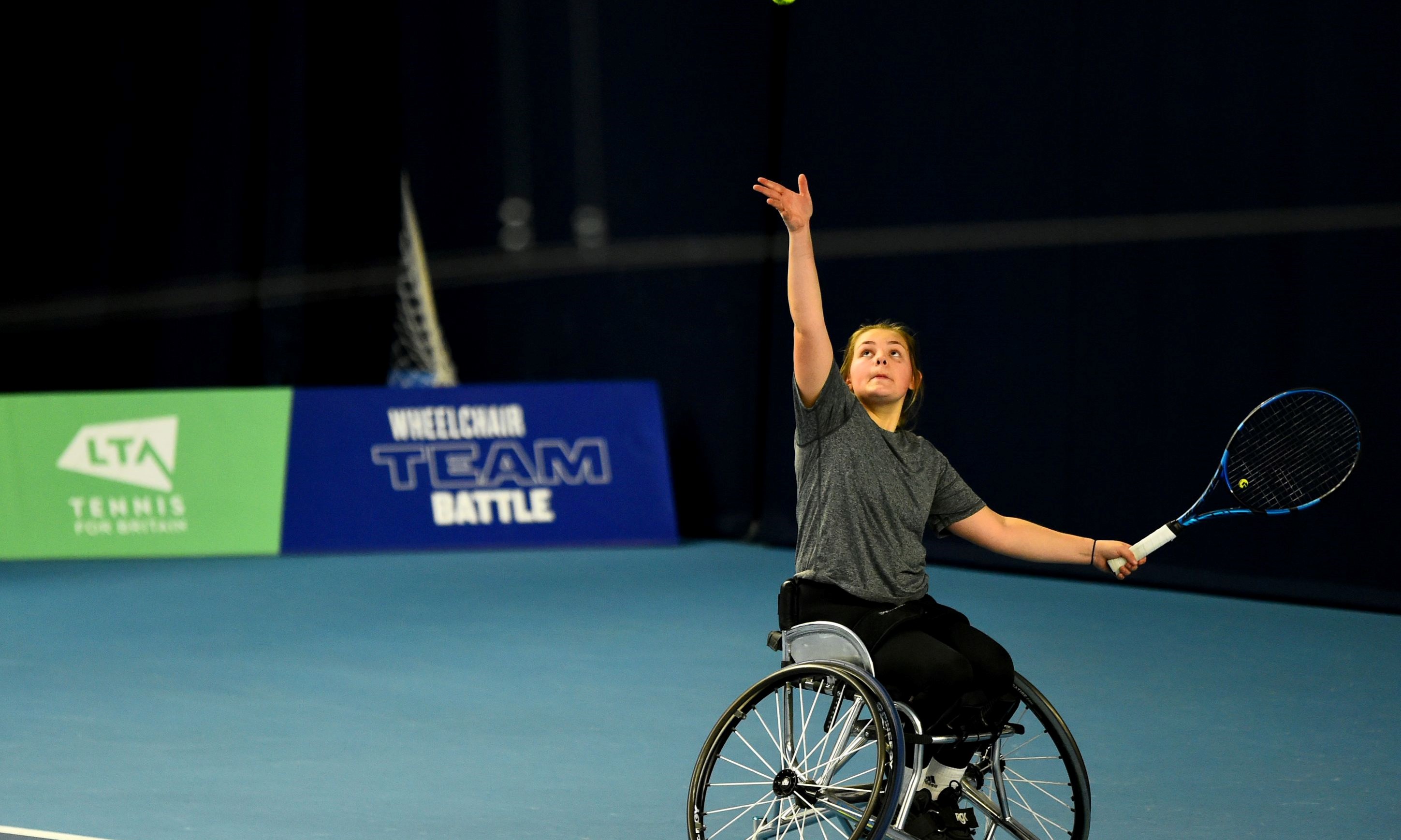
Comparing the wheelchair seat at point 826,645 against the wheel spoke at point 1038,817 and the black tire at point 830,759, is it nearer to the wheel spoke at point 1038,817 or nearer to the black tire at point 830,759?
the black tire at point 830,759

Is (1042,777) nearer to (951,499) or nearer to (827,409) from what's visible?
(951,499)

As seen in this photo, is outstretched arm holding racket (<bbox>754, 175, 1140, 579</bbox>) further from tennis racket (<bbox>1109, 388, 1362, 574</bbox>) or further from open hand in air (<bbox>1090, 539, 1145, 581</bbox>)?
tennis racket (<bbox>1109, 388, 1362, 574</bbox>)

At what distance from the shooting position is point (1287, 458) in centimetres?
387

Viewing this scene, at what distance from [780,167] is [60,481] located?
413cm

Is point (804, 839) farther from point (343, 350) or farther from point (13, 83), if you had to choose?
point (13, 83)

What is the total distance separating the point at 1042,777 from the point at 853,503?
1.61m

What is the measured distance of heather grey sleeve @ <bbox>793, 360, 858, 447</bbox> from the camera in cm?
332

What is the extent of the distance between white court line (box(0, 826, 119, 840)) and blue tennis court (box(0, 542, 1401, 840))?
55mm

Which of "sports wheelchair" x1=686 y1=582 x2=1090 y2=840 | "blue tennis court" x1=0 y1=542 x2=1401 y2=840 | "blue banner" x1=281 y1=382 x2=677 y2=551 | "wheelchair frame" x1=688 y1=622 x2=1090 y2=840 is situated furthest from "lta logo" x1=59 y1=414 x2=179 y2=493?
"wheelchair frame" x1=688 y1=622 x2=1090 y2=840

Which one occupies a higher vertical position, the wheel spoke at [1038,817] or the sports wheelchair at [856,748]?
the sports wheelchair at [856,748]

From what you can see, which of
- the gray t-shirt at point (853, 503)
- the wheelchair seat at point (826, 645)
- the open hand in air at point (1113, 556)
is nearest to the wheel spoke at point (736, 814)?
the wheelchair seat at point (826, 645)

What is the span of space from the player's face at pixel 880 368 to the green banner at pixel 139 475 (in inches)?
227

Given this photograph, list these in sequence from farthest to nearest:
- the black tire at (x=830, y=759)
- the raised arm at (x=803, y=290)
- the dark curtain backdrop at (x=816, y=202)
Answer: the dark curtain backdrop at (x=816, y=202), the raised arm at (x=803, y=290), the black tire at (x=830, y=759)

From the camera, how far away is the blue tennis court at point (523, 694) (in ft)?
13.8
